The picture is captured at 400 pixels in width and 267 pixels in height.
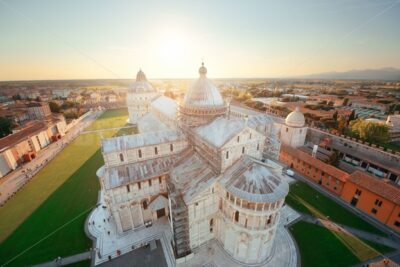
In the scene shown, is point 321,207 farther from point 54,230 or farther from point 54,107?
point 54,107

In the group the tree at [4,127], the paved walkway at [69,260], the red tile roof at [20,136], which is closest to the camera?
the paved walkway at [69,260]

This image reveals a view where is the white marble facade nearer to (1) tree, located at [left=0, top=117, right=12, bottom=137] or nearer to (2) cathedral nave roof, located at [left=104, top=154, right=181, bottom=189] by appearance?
(2) cathedral nave roof, located at [left=104, top=154, right=181, bottom=189]

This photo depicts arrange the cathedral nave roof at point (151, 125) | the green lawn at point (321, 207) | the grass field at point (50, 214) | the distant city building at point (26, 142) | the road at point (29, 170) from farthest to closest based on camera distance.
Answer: the distant city building at point (26, 142)
the cathedral nave roof at point (151, 125)
the road at point (29, 170)
the green lawn at point (321, 207)
the grass field at point (50, 214)

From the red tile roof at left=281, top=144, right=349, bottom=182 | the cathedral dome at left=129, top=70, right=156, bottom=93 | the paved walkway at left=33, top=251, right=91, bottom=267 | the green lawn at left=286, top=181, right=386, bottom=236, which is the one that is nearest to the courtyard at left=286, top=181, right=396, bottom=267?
the green lawn at left=286, top=181, right=386, bottom=236

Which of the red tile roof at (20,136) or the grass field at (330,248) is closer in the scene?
the grass field at (330,248)

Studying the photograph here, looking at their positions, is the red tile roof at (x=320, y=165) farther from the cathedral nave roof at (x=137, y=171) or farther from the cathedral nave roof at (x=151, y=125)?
the cathedral nave roof at (x=151, y=125)

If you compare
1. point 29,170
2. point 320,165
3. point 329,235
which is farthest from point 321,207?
point 29,170

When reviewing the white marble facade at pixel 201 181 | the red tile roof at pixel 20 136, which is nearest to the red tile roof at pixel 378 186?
the white marble facade at pixel 201 181
